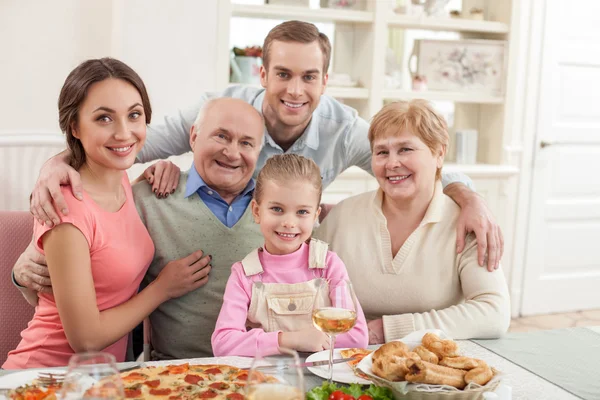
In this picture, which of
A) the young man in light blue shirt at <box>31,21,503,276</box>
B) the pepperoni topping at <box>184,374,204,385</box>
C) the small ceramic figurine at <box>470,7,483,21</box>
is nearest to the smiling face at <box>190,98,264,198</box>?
the young man in light blue shirt at <box>31,21,503,276</box>

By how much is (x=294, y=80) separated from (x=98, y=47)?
76.7 inches

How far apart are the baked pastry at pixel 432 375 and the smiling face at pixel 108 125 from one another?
2.92ft

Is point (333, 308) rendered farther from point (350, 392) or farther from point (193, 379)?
point (193, 379)

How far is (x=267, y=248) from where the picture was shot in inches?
70.5

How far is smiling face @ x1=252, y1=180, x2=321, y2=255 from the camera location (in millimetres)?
1732

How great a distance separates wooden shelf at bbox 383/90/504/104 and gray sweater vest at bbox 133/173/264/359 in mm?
2448

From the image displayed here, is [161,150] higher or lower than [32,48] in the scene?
lower

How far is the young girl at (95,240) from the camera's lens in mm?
1680

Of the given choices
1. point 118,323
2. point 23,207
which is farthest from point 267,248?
point 23,207

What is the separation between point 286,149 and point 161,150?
1.40 feet

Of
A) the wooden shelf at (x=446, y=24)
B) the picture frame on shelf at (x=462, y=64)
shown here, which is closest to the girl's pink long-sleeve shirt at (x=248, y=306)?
the wooden shelf at (x=446, y=24)

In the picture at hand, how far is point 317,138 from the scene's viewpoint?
246 centimetres

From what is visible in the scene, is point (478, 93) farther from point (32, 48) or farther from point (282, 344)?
point (282, 344)

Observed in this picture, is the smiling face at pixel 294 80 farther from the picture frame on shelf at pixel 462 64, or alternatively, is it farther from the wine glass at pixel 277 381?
the picture frame on shelf at pixel 462 64
